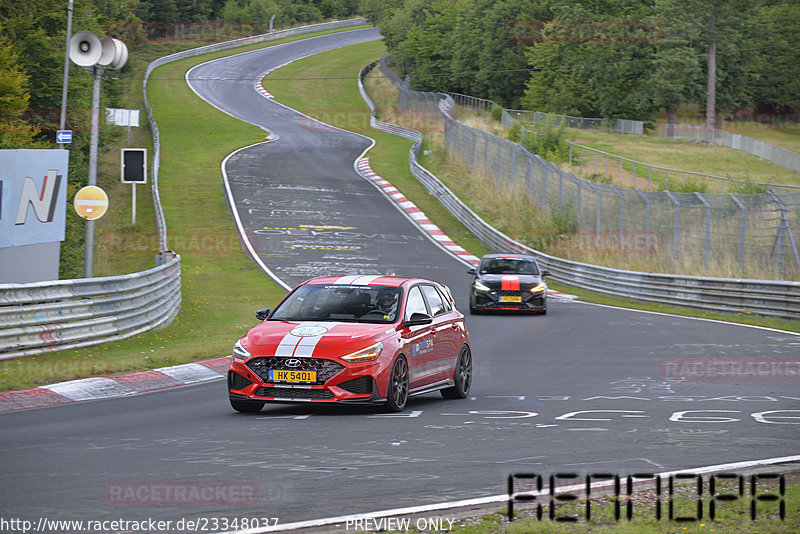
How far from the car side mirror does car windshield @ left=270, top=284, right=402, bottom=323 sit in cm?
20

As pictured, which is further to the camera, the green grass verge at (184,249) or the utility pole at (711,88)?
A: the utility pole at (711,88)

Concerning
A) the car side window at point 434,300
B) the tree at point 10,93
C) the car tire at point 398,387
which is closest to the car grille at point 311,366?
the car tire at point 398,387

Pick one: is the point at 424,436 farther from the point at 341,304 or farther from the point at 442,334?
the point at 442,334

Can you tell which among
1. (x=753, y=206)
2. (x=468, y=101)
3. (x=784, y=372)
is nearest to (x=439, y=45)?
(x=468, y=101)

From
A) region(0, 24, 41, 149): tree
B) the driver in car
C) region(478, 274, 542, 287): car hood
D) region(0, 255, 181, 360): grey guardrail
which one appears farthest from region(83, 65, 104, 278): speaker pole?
region(0, 24, 41, 149): tree

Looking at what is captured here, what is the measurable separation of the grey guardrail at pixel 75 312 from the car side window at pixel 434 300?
585cm

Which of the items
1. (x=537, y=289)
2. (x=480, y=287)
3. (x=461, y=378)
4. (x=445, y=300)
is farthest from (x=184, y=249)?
(x=461, y=378)

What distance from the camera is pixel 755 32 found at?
82.9m

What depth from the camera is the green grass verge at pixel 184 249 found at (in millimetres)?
14976

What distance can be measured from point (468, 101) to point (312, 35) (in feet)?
139
